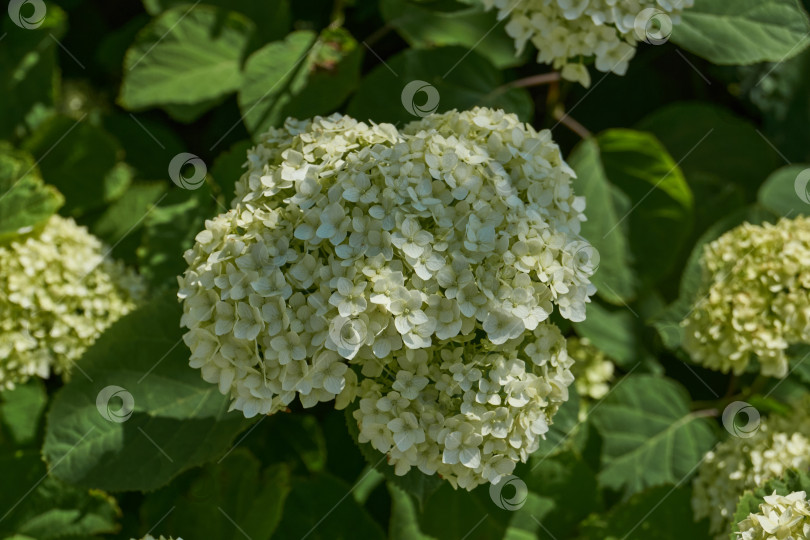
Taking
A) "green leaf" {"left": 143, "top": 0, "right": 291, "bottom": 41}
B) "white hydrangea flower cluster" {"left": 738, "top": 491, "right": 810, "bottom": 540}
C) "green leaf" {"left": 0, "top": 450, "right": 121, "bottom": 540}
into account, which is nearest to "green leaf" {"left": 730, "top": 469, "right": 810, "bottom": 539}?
"white hydrangea flower cluster" {"left": 738, "top": 491, "right": 810, "bottom": 540}

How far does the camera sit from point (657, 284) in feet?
10.4

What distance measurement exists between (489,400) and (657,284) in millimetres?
1660

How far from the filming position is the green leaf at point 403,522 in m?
2.43

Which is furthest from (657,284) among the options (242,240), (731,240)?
(242,240)

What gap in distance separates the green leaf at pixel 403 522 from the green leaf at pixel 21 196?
1.42 metres

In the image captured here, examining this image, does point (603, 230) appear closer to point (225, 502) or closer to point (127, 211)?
point (225, 502)

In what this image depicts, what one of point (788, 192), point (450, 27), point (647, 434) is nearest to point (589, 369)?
point (647, 434)

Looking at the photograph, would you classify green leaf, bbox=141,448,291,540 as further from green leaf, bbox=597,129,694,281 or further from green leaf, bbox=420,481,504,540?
green leaf, bbox=597,129,694,281

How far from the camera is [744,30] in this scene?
2.61 m

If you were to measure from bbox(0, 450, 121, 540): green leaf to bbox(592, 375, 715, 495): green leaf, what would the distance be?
1.64m

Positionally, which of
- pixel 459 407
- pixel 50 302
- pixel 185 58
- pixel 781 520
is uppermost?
pixel 185 58

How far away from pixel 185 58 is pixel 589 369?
187 cm

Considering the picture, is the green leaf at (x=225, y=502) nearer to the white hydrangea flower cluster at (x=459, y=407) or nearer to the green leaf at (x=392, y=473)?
the green leaf at (x=392, y=473)

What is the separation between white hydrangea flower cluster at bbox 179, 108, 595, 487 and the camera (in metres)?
1.72
